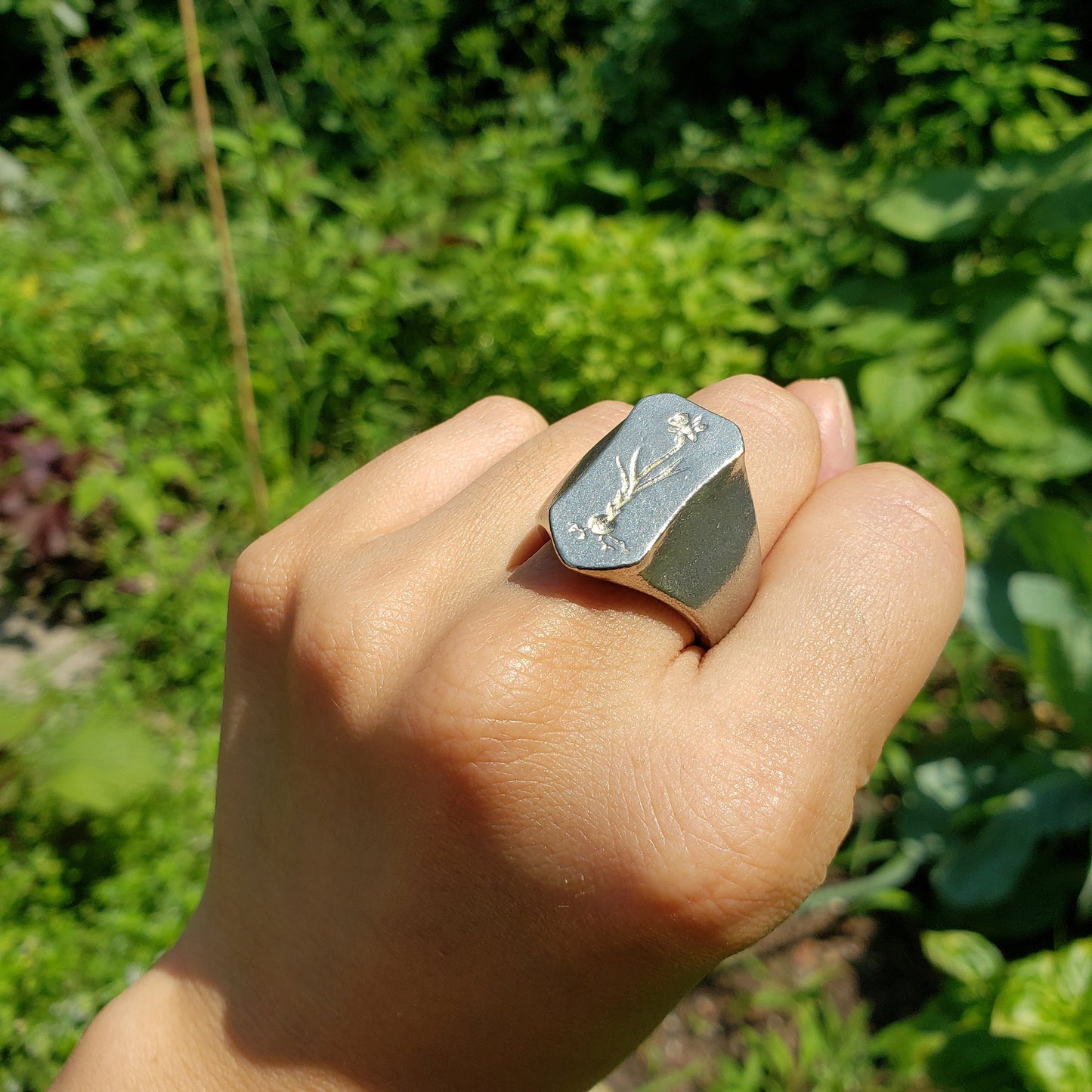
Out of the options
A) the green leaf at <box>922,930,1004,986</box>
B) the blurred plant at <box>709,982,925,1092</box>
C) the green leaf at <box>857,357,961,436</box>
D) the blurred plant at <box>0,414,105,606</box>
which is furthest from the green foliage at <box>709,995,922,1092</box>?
the blurred plant at <box>0,414,105,606</box>

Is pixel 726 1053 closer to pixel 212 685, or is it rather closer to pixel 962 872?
pixel 962 872

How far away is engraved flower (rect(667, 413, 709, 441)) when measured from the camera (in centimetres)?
106

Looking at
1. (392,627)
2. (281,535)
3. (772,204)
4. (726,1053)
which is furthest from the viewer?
(772,204)

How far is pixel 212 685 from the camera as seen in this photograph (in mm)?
2938

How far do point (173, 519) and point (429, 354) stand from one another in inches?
44.5

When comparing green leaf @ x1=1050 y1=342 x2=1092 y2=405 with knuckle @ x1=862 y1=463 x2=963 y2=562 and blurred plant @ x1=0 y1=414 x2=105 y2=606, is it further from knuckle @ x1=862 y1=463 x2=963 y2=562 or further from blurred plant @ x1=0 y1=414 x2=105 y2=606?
blurred plant @ x1=0 y1=414 x2=105 y2=606

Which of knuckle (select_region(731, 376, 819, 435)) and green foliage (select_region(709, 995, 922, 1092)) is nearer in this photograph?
knuckle (select_region(731, 376, 819, 435))

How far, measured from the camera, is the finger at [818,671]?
0.92 metres

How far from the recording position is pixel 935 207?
3.42 m

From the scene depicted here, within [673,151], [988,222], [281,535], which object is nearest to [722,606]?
[281,535]

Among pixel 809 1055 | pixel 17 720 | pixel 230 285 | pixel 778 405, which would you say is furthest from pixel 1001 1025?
pixel 230 285

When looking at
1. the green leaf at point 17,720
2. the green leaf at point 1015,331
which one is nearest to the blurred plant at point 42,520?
the green leaf at point 17,720

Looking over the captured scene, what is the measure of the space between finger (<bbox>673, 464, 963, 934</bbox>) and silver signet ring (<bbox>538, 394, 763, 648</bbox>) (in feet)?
0.17

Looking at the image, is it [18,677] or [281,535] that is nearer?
[281,535]
